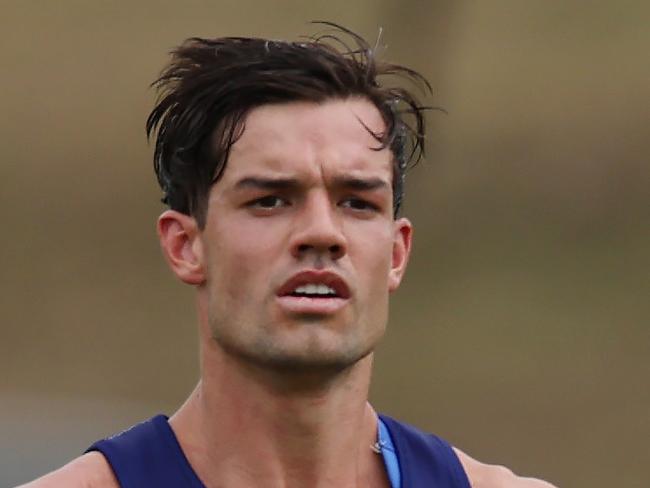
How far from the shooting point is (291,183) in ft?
11.2

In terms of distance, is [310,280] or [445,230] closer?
[310,280]

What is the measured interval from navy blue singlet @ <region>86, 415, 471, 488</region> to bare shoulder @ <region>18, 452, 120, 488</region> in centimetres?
2

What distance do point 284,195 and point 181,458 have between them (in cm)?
61

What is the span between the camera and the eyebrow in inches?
135

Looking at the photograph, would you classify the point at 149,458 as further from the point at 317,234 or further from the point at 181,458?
the point at 317,234

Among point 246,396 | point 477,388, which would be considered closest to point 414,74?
point 246,396

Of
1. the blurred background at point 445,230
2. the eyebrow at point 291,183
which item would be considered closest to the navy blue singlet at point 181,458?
the eyebrow at point 291,183

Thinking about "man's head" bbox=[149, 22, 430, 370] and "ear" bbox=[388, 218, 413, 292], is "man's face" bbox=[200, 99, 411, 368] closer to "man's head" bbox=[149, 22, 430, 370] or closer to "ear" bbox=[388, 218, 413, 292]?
"man's head" bbox=[149, 22, 430, 370]

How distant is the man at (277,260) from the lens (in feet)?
11.1

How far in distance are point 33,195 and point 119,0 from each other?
1835 mm

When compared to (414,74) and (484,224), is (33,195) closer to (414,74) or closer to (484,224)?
(484,224)

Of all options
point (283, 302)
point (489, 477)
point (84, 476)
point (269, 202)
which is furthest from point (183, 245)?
point (489, 477)

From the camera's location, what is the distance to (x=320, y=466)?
11.7 feet

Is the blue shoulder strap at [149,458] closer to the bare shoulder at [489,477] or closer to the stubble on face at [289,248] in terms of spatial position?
the stubble on face at [289,248]
